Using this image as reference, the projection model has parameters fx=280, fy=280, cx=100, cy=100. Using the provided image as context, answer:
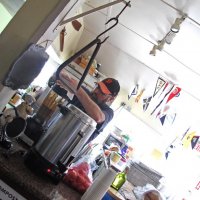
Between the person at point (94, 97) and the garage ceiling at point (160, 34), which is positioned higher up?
the garage ceiling at point (160, 34)

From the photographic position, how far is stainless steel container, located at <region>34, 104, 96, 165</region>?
1205 mm

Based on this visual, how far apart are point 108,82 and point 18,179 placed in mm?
978

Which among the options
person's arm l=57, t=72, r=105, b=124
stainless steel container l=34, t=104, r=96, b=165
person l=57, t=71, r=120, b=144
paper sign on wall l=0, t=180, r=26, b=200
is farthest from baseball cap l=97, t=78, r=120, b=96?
paper sign on wall l=0, t=180, r=26, b=200

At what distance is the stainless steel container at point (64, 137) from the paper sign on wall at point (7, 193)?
190mm

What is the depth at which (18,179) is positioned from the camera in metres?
1.05

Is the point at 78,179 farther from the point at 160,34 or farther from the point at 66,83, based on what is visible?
the point at 160,34

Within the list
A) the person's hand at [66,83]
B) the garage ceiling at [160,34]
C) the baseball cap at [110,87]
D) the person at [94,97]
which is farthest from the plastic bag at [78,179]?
the garage ceiling at [160,34]

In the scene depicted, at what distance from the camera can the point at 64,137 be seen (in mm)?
1218

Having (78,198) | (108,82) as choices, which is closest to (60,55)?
(108,82)

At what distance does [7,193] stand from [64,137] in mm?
315

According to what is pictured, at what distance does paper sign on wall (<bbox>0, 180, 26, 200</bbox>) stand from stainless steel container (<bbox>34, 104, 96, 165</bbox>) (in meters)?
0.19

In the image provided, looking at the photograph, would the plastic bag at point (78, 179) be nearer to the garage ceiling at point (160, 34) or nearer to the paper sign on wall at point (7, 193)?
the paper sign on wall at point (7, 193)

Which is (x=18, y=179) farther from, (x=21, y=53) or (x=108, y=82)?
(x=108, y=82)

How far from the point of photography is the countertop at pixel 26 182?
41.3 inches
